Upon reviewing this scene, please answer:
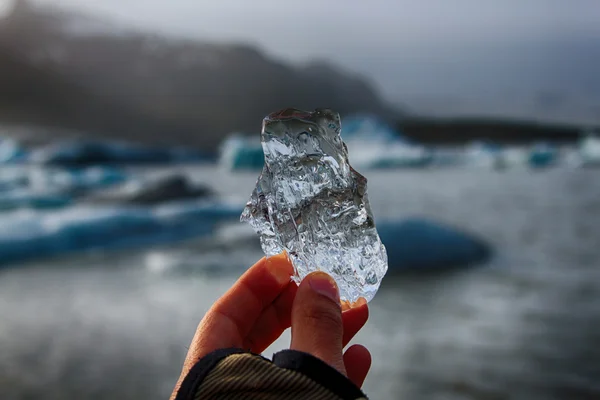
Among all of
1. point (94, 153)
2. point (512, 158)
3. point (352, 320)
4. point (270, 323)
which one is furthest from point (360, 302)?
point (512, 158)

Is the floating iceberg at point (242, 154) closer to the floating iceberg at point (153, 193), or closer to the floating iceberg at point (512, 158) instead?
the floating iceberg at point (153, 193)

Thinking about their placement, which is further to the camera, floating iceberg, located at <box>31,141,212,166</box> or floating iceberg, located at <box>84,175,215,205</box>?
floating iceberg, located at <box>31,141,212,166</box>

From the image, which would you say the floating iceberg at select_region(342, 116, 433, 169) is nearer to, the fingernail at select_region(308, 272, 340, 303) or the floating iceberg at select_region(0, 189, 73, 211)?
→ the floating iceberg at select_region(0, 189, 73, 211)

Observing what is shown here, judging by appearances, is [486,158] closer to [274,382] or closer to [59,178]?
[59,178]

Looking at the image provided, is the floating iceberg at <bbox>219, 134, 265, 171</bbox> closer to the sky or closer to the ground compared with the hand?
closer to the sky

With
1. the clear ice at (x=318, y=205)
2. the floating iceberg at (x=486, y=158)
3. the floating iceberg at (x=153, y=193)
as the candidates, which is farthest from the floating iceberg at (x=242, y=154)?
the clear ice at (x=318, y=205)

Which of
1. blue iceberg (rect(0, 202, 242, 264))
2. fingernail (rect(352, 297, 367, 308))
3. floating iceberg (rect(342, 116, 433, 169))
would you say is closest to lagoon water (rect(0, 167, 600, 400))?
blue iceberg (rect(0, 202, 242, 264))
